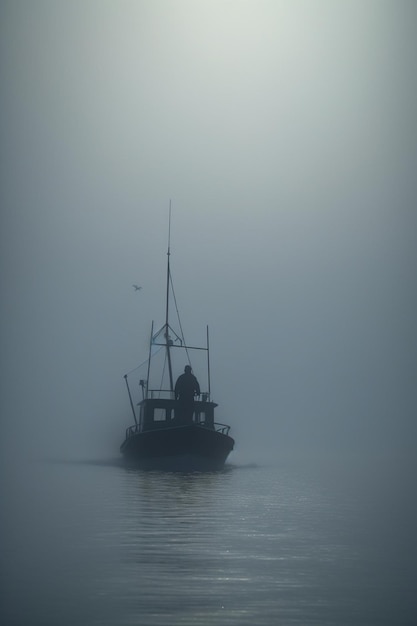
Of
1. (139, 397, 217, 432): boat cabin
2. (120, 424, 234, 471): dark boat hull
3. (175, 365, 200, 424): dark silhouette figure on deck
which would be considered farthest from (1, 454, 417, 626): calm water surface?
(139, 397, 217, 432): boat cabin

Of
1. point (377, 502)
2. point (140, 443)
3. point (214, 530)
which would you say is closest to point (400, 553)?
point (214, 530)

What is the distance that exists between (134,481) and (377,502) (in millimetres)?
10719

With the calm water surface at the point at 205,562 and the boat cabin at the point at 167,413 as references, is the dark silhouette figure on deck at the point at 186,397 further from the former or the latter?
the calm water surface at the point at 205,562

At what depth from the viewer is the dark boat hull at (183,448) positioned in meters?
42.5

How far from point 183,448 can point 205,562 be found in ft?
94.2

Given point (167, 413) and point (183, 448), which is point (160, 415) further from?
point (183, 448)

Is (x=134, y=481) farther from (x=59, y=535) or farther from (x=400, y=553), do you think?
(x=400, y=553)

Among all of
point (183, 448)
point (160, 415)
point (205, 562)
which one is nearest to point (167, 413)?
point (160, 415)

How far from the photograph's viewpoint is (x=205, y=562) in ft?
46.1

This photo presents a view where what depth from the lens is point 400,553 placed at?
15.8 metres

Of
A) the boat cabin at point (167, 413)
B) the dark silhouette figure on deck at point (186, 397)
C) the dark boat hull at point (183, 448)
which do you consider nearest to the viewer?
the dark boat hull at point (183, 448)

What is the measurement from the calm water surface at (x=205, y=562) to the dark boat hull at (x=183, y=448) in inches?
602

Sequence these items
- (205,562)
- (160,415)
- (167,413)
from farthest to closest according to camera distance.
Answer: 1. (160,415)
2. (167,413)
3. (205,562)

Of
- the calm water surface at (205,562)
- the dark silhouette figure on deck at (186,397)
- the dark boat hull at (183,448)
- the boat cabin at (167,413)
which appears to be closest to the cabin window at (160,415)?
the boat cabin at (167,413)
